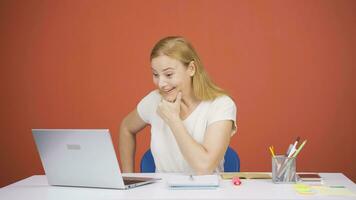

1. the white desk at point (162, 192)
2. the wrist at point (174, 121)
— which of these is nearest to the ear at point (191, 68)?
the wrist at point (174, 121)

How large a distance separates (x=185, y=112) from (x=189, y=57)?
253mm

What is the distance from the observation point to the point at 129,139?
289cm

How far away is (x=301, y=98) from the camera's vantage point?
3752 millimetres

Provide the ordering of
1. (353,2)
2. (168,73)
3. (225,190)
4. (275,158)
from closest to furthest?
(225,190) < (275,158) < (168,73) < (353,2)

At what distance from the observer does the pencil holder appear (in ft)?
6.77

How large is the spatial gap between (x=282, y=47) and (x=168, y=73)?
1474 millimetres

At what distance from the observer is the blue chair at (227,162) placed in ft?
8.52

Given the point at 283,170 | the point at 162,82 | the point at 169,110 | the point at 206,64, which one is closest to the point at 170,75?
the point at 162,82

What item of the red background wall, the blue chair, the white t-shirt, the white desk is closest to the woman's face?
the white t-shirt

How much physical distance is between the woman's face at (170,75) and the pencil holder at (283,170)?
2.05 feet

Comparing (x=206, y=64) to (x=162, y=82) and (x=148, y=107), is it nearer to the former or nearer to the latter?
(x=148, y=107)

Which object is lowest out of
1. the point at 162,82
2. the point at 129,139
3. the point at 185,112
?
the point at 129,139

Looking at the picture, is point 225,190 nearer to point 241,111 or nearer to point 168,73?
point 168,73

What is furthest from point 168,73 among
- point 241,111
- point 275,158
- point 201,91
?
point 241,111
